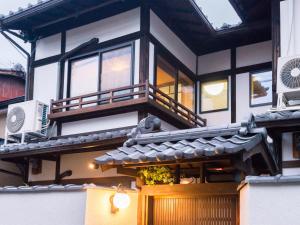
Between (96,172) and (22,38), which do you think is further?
(22,38)

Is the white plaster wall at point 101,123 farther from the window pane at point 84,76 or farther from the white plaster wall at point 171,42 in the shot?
the white plaster wall at point 171,42

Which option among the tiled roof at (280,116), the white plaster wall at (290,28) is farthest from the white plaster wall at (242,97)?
the tiled roof at (280,116)

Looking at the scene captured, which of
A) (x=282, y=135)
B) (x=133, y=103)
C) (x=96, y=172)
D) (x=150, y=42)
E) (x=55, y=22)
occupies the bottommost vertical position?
(x=96, y=172)

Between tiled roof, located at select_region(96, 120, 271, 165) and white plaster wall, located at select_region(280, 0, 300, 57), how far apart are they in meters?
3.79

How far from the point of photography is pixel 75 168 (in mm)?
11250

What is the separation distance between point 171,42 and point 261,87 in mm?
2681

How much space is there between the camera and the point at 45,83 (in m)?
12.5

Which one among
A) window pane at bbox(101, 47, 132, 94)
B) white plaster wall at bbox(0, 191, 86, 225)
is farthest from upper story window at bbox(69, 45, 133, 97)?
white plaster wall at bbox(0, 191, 86, 225)

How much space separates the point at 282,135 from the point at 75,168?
200 inches

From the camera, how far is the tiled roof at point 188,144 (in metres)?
5.66

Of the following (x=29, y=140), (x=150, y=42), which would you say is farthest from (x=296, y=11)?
(x=29, y=140)

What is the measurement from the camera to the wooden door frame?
615 centimetres

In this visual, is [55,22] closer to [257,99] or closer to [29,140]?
[29,140]

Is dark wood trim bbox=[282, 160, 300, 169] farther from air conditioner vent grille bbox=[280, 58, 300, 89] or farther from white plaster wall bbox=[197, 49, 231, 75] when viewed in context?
white plaster wall bbox=[197, 49, 231, 75]
